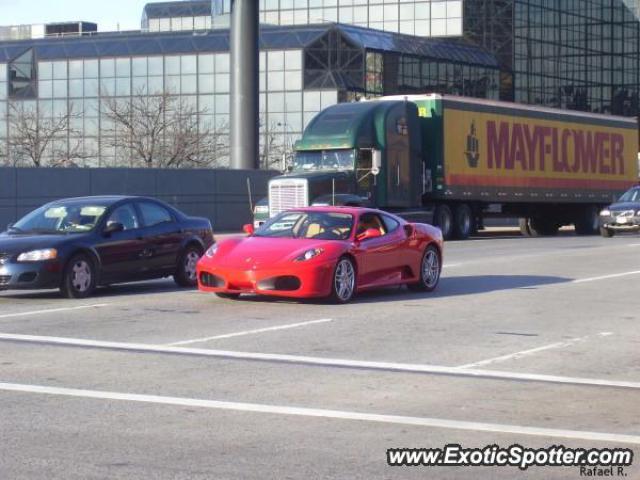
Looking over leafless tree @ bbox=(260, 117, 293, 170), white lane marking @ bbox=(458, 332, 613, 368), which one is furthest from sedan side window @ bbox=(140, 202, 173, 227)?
leafless tree @ bbox=(260, 117, 293, 170)

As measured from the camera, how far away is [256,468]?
7281mm

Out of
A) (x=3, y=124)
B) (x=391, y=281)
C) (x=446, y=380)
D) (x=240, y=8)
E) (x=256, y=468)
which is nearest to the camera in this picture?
(x=256, y=468)

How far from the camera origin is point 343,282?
16.2m

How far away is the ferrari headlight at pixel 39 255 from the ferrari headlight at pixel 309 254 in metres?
3.41

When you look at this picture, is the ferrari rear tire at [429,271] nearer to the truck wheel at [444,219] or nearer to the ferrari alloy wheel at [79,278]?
the ferrari alloy wheel at [79,278]

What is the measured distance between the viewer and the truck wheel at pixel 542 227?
44812 mm

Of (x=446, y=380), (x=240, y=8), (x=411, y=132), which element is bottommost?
(x=446, y=380)

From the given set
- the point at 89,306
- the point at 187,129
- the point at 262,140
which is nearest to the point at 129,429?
the point at 89,306

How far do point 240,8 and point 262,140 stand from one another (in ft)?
70.5

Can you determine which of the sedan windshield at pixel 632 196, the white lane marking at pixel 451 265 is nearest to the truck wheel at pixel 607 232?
the sedan windshield at pixel 632 196

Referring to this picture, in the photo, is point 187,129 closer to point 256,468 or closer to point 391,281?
point 391,281

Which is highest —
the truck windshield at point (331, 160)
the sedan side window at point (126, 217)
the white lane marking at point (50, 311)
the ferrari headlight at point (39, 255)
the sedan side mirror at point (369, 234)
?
the truck windshield at point (331, 160)

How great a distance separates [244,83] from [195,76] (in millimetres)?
20793

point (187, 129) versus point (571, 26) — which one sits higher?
point (571, 26)
